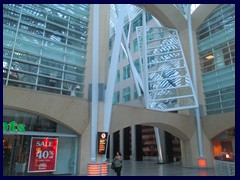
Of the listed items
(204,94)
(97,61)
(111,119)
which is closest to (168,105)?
(204,94)

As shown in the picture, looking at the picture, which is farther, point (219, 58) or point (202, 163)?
point (219, 58)

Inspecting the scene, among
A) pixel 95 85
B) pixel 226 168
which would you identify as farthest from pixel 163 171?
pixel 95 85

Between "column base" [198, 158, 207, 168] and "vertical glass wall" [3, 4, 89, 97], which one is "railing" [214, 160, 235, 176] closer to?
"column base" [198, 158, 207, 168]

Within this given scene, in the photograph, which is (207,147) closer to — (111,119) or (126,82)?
(111,119)

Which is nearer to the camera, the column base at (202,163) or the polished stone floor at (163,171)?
the polished stone floor at (163,171)

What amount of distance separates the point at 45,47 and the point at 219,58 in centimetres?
1623

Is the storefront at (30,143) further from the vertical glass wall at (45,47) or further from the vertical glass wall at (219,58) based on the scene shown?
the vertical glass wall at (219,58)

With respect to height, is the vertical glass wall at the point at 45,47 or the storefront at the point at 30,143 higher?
the vertical glass wall at the point at 45,47

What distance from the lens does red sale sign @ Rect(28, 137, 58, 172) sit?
42.9 feet

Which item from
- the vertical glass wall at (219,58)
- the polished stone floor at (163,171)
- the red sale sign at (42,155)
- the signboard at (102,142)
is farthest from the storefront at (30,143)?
the vertical glass wall at (219,58)

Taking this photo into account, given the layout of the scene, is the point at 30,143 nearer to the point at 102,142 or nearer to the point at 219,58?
the point at 102,142

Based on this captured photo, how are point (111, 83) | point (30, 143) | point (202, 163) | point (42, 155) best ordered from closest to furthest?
1. point (30, 143)
2. point (42, 155)
3. point (111, 83)
4. point (202, 163)

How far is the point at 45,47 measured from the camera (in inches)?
607

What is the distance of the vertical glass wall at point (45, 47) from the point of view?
550 inches
